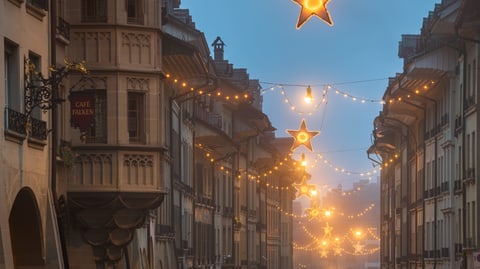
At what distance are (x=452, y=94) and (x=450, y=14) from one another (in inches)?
341

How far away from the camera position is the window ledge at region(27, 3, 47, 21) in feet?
98.2

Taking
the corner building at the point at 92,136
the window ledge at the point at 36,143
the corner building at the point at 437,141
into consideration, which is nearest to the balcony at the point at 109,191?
the corner building at the point at 92,136

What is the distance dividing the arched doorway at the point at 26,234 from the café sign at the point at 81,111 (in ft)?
9.45

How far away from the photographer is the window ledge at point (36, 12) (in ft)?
98.2

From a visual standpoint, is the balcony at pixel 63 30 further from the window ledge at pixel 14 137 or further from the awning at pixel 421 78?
the awning at pixel 421 78

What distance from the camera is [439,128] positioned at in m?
67.4

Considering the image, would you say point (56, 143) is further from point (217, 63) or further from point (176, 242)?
point (217, 63)

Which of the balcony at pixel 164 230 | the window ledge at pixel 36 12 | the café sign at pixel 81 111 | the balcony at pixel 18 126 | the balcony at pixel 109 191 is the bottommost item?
the balcony at pixel 164 230

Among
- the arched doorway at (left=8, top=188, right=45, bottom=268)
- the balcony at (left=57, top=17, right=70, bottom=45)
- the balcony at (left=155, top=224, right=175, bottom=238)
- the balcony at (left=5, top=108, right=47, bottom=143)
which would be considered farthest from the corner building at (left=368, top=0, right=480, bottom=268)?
Answer: the arched doorway at (left=8, top=188, right=45, bottom=268)

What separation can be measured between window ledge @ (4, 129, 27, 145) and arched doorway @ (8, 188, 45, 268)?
2.21 meters

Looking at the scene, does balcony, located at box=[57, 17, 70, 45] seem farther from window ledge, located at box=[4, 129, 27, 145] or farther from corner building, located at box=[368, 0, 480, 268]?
corner building, located at box=[368, 0, 480, 268]

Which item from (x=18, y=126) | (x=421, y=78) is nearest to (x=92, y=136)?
(x=18, y=126)

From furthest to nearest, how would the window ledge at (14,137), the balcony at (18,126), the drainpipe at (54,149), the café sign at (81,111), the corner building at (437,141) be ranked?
the corner building at (437,141) < the café sign at (81,111) < the drainpipe at (54,149) < the balcony at (18,126) < the window ledge at (14,137)

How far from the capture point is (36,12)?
30.6 m
